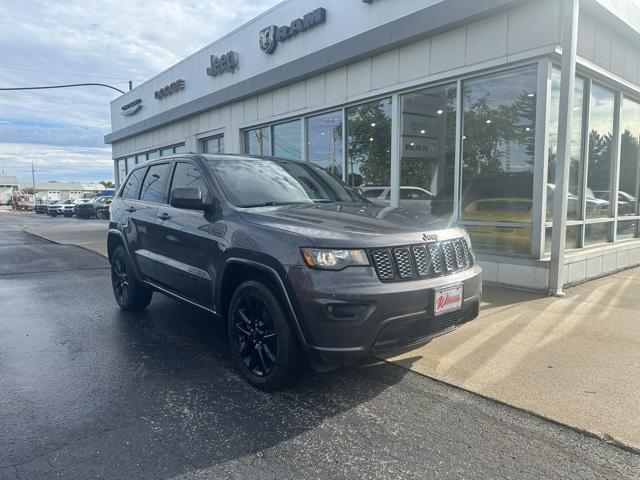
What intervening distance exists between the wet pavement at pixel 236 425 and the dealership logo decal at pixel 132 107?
17872 mm

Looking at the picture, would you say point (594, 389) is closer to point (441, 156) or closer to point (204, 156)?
point (204, 156)

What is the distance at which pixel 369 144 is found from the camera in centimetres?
945

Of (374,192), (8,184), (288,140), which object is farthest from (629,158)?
(8,184)

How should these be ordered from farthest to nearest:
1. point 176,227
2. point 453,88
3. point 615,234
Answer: point 615,234, point 453,88, point 176,227

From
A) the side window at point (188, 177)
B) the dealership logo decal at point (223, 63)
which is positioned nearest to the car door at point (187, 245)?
the side window at point (188, 177)

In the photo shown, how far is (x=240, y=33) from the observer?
1313 centimetres

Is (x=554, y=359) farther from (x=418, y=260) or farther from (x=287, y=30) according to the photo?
(x=287, y=30)

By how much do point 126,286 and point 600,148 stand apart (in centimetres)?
819

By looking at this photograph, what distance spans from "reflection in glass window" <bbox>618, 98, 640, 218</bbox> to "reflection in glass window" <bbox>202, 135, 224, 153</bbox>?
10.6 m

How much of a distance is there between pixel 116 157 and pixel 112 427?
2373cm

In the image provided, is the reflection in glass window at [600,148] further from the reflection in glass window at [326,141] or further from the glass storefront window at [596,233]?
the reflection in glass window at [326,141]

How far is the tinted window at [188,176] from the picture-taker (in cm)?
433

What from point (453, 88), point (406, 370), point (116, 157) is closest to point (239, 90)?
point (453, 88)

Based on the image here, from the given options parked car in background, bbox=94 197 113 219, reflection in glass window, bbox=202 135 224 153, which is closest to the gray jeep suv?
reflection in glass window, bbox=202 135 224 153
